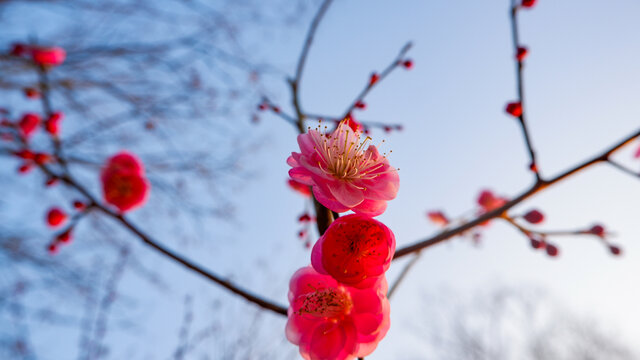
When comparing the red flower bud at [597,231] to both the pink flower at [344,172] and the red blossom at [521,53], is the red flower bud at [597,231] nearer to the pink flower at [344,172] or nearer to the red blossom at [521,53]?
the red blossom at [521,53]

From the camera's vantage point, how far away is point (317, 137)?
622 millimetres

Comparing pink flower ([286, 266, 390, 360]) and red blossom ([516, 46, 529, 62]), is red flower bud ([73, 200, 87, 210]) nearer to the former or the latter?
pink flower ([286, 266, 390, 360])

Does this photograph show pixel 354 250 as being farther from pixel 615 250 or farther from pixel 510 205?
pixel 615 250

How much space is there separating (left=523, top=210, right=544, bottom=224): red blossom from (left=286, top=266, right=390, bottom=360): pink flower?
1.67 feet

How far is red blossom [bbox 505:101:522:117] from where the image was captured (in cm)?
81

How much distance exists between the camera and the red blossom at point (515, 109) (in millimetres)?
809

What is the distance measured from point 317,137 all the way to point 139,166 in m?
1.26

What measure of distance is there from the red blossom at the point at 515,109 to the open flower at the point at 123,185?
140cm

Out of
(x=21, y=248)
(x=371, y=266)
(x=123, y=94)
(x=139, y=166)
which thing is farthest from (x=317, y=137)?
(x=21, y=248)

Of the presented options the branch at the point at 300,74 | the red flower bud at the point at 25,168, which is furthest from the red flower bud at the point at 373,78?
the red flower bud at the point at 25,168

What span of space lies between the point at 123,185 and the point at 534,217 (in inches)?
59.2

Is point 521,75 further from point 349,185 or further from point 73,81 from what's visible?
point 73,81

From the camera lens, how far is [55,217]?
1487 millimetres

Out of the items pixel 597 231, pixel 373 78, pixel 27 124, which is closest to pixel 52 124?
pixel 27 124
